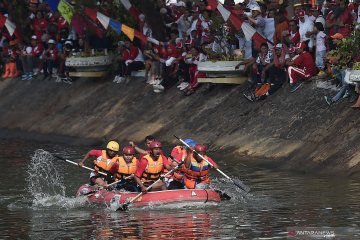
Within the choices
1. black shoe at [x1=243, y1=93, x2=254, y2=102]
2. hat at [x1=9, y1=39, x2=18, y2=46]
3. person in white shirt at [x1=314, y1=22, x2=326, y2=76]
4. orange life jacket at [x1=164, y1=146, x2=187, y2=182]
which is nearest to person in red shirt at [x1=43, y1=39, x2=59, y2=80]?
hat at [x1=9, y1=39, x2=18, y2=46]

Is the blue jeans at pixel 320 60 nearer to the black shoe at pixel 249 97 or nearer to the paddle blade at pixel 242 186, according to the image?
the black shoe at pixel 249 97

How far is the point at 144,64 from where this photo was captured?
1773 inches

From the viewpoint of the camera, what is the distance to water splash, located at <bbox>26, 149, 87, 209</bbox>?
29.1m

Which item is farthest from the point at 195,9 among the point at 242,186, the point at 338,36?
the point at 242,186

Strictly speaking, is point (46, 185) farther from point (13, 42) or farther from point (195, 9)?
point (13, 42)

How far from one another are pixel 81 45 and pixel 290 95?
13023 millimetres

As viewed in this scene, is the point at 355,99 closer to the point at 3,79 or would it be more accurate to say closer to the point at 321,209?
the point at 321,209

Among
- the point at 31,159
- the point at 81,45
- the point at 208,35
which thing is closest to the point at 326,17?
the point at 208,35

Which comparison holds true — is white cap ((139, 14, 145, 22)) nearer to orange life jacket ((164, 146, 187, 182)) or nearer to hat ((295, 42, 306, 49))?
hat ((295, 42, 306, 49))

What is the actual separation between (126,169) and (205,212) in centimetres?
263

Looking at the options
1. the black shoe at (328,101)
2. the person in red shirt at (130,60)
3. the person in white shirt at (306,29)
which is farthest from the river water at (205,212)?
the person in red shirt at (130,60)

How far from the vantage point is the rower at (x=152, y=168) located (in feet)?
93.9

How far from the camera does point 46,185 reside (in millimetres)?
33562

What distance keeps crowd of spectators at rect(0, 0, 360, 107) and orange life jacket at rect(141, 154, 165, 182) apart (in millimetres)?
6875
